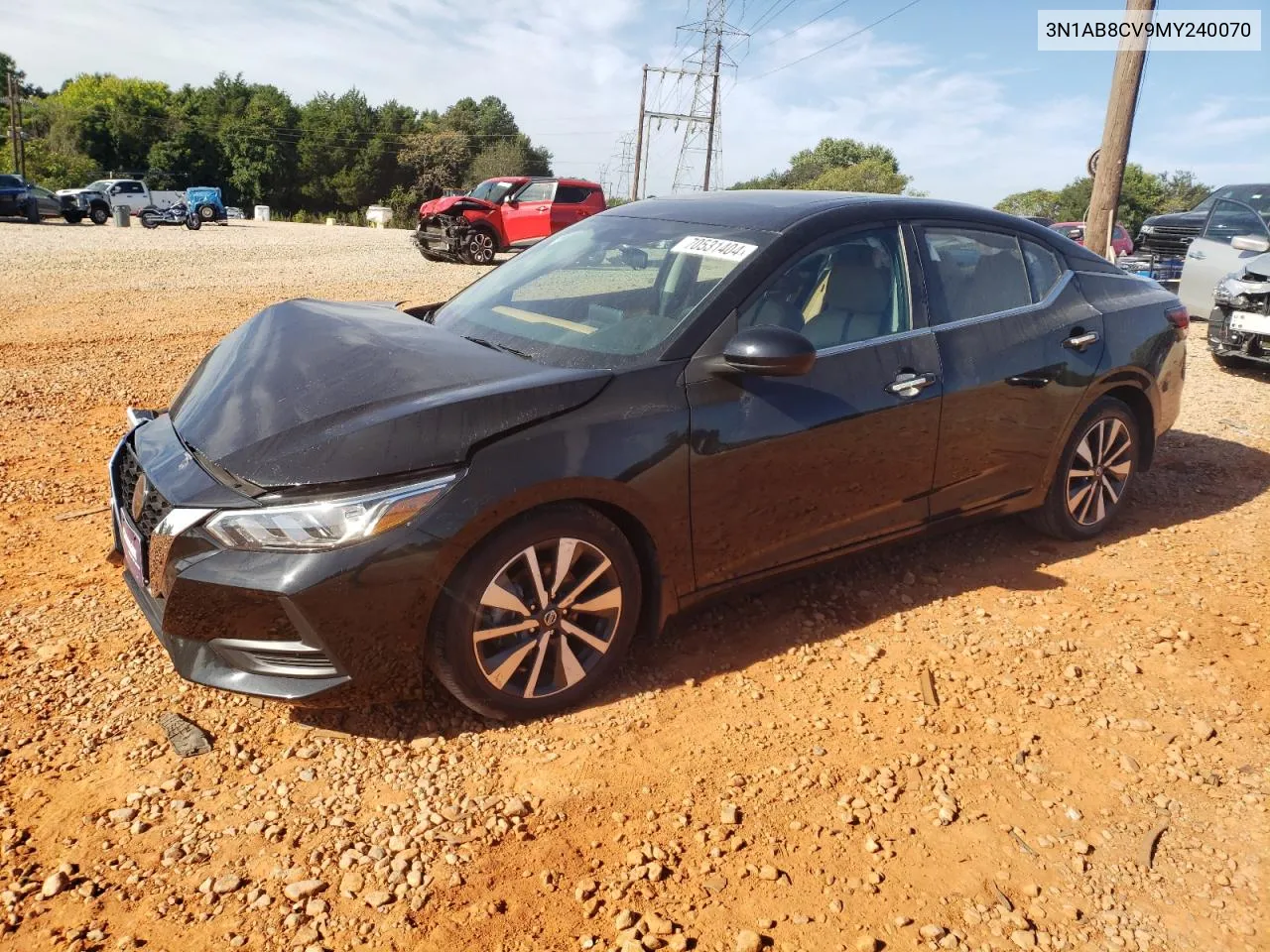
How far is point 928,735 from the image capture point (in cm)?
304

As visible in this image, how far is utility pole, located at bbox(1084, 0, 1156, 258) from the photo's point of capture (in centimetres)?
955

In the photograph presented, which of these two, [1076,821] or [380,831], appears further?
[1076,821]

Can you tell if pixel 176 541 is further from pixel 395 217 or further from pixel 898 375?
pixel 395 217

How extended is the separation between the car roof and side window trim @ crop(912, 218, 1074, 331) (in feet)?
0.10

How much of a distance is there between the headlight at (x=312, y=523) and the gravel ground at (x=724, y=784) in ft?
2.37

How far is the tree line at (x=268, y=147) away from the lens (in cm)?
6419

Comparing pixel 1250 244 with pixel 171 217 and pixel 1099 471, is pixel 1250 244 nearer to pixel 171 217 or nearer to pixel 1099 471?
pixel 1099 471

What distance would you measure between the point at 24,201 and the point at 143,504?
35.8m

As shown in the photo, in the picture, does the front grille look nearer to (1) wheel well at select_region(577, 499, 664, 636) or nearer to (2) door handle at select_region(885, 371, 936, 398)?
(1) wheel well at select_region(577, 499, 664, 636)

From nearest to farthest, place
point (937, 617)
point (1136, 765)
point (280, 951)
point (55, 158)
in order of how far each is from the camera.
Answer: point (280, 951)
point (1136, 765)
point (937, 617)
point (55, 158)

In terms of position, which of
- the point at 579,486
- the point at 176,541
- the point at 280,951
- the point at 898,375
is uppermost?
the point at 898,375

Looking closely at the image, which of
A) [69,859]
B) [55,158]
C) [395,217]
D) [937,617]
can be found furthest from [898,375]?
[55,158]

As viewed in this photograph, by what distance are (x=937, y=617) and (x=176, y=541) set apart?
2.91 meters

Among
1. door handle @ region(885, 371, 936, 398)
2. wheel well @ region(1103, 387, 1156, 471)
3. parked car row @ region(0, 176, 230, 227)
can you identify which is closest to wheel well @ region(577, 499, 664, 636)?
Result: door handle @ region(885, 371, 936, 398)
